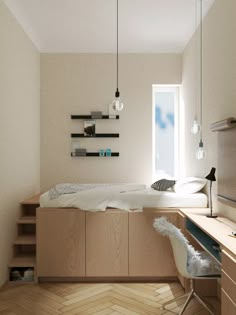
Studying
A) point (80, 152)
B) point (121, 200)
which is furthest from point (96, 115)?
point (121, 200)

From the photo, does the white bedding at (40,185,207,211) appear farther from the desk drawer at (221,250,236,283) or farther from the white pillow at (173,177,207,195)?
the desk drawer at (221,250,236,283)

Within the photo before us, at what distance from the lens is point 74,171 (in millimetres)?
5234

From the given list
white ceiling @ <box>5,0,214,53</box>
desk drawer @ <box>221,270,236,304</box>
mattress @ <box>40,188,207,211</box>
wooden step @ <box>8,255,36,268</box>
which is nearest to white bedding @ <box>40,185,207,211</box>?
mattress @ <box>40,188,207,211</box>

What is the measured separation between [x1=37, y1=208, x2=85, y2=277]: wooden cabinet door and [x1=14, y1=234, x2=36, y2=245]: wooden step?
7.3 inches

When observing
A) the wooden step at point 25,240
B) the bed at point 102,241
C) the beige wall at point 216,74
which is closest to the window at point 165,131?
the beige wall at point 216,74

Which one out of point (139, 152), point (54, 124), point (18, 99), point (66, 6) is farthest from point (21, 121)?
point (139, 152)

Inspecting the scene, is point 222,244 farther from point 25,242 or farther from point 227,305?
point 25,242

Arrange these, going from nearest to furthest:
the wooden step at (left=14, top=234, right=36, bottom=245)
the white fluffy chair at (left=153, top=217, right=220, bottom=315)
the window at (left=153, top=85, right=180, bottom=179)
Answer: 1. the white fluffy chair at (left=153, top=217, right=220, bottom=315)
2. the wooden step at (left=14, top=234, right=36, bottom=245)
3. the window at (left=153, top=85, right=180, bottom=179)

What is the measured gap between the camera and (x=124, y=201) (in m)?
3.79

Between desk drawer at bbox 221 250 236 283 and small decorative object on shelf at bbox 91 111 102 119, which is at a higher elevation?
small decorative object on shelf at bbox 91 111 102 119

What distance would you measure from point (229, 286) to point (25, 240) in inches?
96.9

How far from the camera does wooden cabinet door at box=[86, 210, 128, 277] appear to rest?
372cm

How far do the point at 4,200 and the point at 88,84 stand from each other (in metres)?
2.37

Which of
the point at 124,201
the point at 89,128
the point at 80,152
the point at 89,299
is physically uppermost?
the point at 89,128
